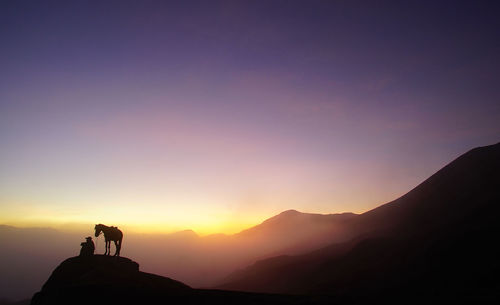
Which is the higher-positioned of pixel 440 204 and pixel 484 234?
pixel 440 204

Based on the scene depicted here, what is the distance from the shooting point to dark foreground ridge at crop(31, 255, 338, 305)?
19.9 meters

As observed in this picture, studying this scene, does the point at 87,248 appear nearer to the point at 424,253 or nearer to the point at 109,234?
the point at 109,234

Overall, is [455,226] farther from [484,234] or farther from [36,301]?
[36,301]

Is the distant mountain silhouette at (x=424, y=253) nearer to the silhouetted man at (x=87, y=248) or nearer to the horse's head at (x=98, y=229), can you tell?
the silhouetted man at (x=87, y=248)

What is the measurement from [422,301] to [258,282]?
342 feet

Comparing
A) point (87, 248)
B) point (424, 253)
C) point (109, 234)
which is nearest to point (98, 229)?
point (109, 234)

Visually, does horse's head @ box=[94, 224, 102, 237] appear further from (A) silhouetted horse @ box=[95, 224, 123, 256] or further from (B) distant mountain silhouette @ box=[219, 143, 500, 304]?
(B) distant mountain silhouette @ box=[219, 143, 500, 304]

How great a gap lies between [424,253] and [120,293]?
73.4 meters

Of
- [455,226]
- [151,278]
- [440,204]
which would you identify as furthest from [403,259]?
[151,278]

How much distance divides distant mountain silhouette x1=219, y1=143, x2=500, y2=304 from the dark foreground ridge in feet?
20.8

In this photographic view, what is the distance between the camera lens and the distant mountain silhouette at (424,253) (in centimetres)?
5313

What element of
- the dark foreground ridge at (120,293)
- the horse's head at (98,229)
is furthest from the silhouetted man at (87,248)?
the horse's head at (98,229)

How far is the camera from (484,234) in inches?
2635

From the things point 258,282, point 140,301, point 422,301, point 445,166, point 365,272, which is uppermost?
point 445,166
